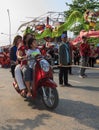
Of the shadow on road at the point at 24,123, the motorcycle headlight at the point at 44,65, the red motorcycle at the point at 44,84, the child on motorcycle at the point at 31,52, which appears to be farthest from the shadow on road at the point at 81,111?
the child on motorcycle at the point at 31,52

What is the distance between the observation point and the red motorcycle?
779 cm

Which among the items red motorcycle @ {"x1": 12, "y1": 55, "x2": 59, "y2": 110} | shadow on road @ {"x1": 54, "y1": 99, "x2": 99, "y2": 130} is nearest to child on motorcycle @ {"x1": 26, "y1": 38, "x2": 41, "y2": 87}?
red motorcycle @ {"x1": 12, "y1": 55, "x2": 59, "y2": 110}

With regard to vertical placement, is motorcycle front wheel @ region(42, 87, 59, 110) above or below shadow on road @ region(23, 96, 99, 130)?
above

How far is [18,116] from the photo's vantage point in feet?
24.2

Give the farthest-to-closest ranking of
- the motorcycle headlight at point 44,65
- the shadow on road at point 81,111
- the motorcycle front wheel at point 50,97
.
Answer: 1. the motorcycle headlight at point 44,65
2. the motorcycle front wheel at point 50,97
3. the shadow on road at point 81,111

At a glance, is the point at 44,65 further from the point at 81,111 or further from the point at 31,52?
the point at 81,111

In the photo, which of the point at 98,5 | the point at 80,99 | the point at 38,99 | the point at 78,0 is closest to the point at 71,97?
the point at 80,99

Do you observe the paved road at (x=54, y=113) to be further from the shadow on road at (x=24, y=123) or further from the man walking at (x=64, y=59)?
the man walking at (x=64, y=59)

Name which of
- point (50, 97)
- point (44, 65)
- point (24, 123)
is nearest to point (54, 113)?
point (50, 97)

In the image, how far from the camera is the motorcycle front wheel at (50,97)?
773cm

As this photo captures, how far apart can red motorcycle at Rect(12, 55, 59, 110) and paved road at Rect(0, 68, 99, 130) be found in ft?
0.75

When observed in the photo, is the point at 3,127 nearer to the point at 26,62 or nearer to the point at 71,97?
the point at 26,62

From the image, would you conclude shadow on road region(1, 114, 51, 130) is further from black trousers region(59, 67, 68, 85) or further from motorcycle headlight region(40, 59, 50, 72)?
black trousers region(59, 67, 68, 85)

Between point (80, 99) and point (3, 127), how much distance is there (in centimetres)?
307
